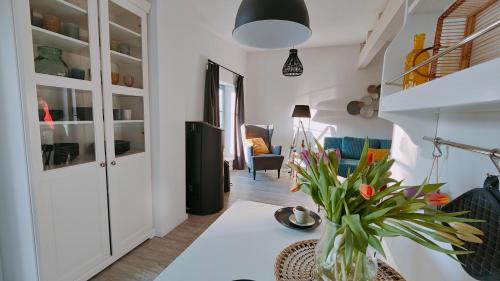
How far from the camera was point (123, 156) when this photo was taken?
1.95 m

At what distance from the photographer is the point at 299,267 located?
0.79 m

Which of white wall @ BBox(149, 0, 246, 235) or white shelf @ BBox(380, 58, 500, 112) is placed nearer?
white shelf @ BBox(380, 58, 500, 112)

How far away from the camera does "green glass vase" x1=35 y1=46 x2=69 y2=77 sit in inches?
54.9

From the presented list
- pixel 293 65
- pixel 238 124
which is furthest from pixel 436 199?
pixel 238 124

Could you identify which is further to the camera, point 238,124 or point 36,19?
point 238,124

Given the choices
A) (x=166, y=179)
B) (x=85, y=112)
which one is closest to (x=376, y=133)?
(x=166, y=179)

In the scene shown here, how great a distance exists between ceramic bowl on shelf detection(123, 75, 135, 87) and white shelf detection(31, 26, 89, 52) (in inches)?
15.6

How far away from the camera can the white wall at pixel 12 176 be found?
1.24 meters

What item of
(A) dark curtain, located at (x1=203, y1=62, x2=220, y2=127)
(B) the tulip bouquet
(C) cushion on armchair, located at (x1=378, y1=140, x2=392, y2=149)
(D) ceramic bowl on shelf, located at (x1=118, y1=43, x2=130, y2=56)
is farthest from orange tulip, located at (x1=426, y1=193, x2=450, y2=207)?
(C) cushion on armchair, located at (x1=378, y1=140, x2=392, y2=149)

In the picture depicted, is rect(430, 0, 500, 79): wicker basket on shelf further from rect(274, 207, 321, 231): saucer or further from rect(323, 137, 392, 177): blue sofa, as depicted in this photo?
rect(323, 137, 392, 177): blue sofa

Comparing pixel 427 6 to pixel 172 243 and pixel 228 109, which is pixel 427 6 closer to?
pixel 172 243

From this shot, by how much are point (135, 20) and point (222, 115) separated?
2.99m

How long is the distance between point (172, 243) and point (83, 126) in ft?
4.45

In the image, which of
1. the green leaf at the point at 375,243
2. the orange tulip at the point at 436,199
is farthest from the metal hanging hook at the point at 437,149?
the green leaf at the point at 375,243
